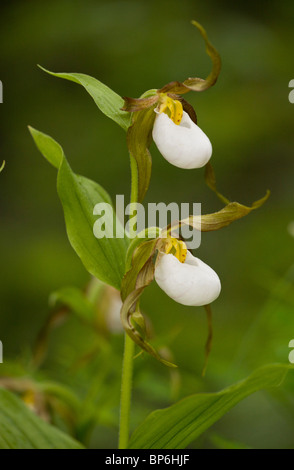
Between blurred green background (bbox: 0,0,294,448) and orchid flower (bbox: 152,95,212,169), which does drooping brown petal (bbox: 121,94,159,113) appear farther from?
blurred green background (bbox: 0,0,294,448)

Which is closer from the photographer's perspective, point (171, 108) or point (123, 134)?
point (171, 108)

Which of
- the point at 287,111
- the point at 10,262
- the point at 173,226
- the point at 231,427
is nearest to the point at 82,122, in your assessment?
the point at 10,262

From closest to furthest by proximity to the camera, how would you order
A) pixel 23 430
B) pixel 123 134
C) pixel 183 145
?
pixel 183 145 → pixel 23 430 → pixel 123 134

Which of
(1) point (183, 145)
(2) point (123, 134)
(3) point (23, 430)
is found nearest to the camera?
(1) point (183, 145)

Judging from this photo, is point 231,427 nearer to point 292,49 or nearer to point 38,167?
point 38,167

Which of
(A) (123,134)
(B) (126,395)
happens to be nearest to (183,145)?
(B) (126,395)

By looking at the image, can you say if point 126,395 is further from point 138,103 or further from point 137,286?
point 138,103

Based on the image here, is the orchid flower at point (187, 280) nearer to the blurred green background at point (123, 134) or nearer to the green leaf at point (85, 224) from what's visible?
the green leaf at point (85, 224)
